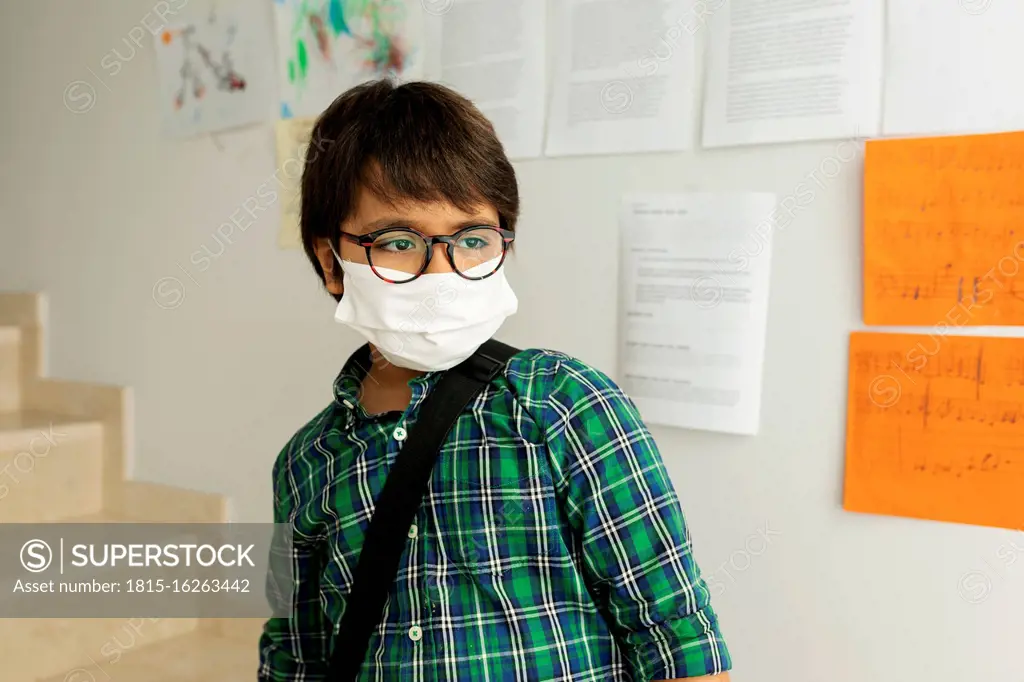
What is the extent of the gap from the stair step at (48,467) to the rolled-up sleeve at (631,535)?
4.62 ft

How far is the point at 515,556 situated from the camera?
79 cm

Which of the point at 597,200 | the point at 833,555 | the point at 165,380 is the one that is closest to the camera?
the point at 833,555

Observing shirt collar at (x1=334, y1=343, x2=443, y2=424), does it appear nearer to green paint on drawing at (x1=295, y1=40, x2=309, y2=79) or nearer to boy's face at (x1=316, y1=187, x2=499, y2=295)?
boy's face at (x1=316, y1=187, x2=499, y2=295)

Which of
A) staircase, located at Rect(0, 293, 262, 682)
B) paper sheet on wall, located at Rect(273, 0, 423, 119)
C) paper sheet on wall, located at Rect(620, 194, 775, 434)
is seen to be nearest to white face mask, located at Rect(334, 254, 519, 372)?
paper sheet on wall, located at Rect(620, 194, 775, 434)

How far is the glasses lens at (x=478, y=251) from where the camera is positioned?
822 millimetres

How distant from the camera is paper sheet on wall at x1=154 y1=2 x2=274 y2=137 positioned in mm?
1624

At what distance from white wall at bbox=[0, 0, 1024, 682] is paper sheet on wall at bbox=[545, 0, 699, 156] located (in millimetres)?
32

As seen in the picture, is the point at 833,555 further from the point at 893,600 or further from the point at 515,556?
the point at 515,556

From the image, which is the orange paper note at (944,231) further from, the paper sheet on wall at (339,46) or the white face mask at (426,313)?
the paper sheet on wall at (339,46)

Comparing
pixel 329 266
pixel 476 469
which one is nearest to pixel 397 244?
pixel 329 266

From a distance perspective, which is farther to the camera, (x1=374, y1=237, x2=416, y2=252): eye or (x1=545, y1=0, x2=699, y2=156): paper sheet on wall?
(x1=545, y1=0, x2=699, y2=156): paper sheet on wall

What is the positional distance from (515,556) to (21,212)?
1856mm

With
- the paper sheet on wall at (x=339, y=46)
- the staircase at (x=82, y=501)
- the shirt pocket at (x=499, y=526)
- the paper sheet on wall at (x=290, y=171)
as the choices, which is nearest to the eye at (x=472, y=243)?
the shirt pocket at (x=499, y=526)

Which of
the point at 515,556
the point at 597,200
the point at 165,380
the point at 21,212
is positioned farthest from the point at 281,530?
the point at 21,212
